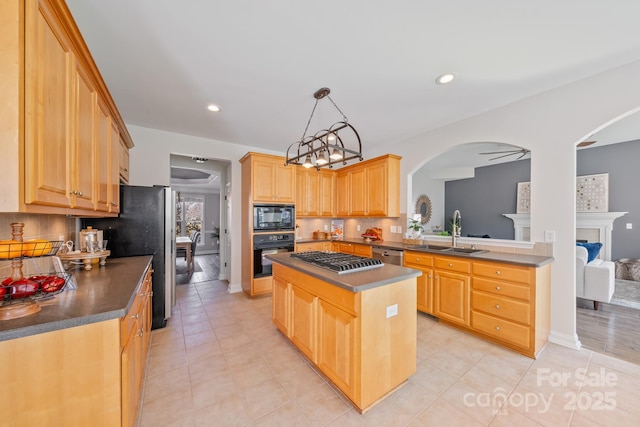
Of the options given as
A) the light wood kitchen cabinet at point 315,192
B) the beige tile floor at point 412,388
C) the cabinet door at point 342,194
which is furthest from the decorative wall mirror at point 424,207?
the beige tile floor at point 412,388

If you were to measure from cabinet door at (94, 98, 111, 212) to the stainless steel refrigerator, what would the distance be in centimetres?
75

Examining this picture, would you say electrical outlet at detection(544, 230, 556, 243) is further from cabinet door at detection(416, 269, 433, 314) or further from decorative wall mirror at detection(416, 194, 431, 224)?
decorative wall mirror at detection(416, 194, 431, 224)

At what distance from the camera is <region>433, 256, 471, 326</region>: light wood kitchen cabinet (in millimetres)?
2613

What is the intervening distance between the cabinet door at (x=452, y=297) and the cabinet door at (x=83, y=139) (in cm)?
335

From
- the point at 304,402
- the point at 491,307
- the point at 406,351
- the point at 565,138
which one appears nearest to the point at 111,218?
the point at 304,402

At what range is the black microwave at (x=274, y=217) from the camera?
12.6ft

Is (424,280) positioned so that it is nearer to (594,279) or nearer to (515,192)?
(594,279)

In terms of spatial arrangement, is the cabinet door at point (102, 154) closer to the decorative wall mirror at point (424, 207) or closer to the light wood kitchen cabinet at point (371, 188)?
the light wood kitchen cabinet at point (371, 188)

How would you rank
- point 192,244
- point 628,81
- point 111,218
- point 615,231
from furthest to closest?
point 192,244 < point 615,231 < point 111,218 < point 628,81

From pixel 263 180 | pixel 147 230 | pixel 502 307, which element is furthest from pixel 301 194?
pixel 502 307

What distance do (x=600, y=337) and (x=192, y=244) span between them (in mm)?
7017

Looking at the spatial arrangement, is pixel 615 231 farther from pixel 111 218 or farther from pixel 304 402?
pixel 111 218

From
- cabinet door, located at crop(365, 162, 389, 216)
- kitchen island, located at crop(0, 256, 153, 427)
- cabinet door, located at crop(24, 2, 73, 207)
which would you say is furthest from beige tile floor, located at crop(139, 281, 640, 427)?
cabinet door, located at crop(365, 162, 389, 216)

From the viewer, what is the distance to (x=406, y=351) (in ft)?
5.95
